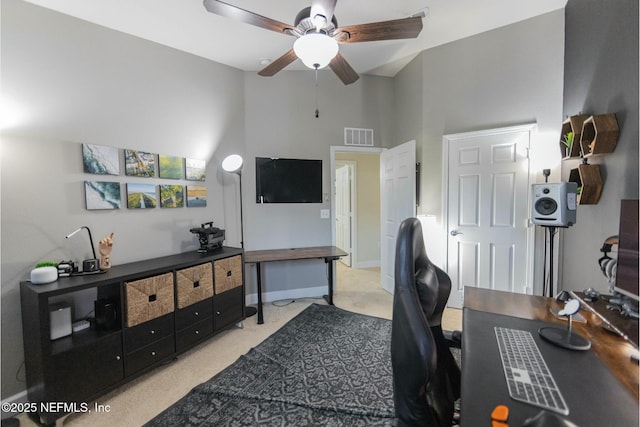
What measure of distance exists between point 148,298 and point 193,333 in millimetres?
557

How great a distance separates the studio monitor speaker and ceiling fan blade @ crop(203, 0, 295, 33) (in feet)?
7.26

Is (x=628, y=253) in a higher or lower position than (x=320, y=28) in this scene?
lower

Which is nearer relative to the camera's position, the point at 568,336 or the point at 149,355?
the point at 568,336

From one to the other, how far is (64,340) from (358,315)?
8.34ft

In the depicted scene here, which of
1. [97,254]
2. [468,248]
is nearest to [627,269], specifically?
[468,248]

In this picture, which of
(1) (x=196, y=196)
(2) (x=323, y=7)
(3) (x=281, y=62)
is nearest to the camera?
(2) (x=323, y=7)

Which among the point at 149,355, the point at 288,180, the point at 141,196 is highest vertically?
the point at 288,180

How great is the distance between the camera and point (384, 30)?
1.90 meters

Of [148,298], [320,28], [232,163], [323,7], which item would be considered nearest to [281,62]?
[320,28]

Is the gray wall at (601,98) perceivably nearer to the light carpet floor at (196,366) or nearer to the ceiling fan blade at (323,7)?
the light carpet floor at (196,366)

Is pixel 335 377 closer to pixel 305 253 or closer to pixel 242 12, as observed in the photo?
pixel 305 253

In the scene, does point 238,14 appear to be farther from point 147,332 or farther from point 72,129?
point 147,332

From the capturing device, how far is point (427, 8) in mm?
2361

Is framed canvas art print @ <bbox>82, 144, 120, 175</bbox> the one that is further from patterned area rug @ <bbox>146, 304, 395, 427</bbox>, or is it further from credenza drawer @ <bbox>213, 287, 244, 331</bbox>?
patterned area rug @ <bbox>146, 304, 395, 427</bbox>
